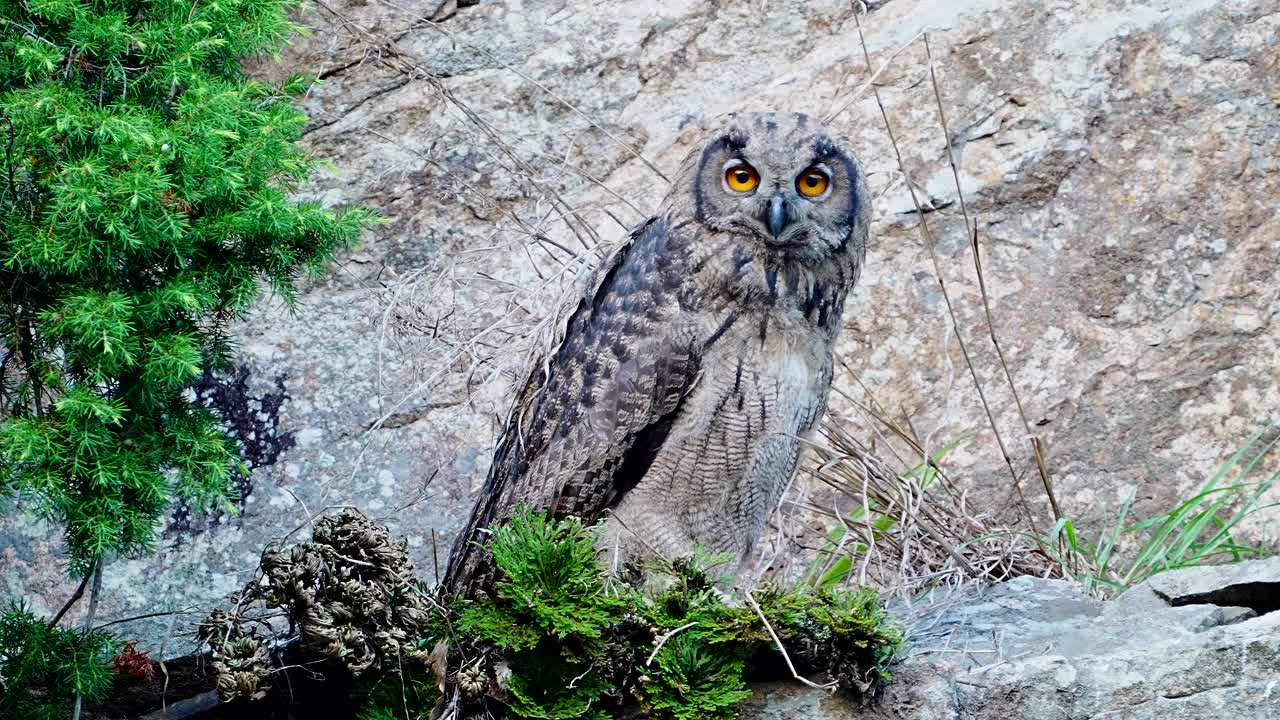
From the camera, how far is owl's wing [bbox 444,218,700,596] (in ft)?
8.63

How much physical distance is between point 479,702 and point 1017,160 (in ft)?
9.22

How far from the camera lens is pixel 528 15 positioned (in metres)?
4.54

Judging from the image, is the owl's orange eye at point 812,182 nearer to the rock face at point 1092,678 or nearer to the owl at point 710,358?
the owl at point 710,358

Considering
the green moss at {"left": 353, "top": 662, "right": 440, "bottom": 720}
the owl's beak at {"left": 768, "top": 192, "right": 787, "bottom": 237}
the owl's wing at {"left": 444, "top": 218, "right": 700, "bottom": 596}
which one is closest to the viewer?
the green moss at {"left": 353, "top": 662, "right": 440, "bottom": 720}

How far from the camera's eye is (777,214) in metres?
2.53

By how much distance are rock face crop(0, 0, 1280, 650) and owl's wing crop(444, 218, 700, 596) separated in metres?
0.85

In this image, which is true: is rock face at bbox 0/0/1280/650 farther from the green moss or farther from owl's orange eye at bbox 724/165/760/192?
the green moss

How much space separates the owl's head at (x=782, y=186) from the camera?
8.37ft

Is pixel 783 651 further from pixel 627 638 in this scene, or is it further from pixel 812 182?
pixel 812 182

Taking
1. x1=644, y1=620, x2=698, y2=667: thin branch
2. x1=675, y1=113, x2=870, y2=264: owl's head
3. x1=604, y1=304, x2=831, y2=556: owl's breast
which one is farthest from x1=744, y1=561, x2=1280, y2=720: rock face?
x1=675, y1=113, x2=870, y2=264: owl's head

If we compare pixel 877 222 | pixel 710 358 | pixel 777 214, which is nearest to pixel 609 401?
pixel 710 358

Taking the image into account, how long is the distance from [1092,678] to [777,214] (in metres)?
1.05

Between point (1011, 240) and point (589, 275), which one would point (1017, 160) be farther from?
point (589, 275)

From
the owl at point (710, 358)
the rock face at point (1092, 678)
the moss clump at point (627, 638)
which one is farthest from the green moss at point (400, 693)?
the rock face at point (1092, 678)
